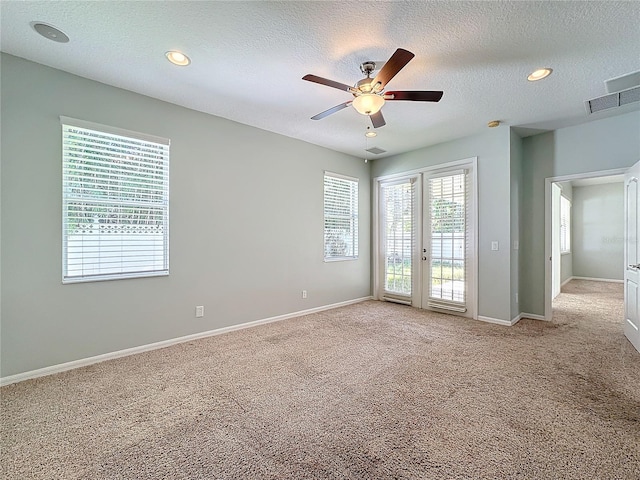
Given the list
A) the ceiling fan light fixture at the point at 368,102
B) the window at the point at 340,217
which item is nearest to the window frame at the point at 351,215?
the window at the point at 340,217

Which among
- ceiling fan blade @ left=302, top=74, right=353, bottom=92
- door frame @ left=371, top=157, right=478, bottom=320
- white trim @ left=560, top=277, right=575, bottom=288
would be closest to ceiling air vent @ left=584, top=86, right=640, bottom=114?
door frame @ left=371, top=157, right=478, bottom=320

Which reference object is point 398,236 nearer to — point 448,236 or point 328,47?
point 448,236

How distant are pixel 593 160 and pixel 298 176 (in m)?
4.15

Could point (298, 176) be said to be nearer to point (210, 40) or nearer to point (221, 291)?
point (221, 291)

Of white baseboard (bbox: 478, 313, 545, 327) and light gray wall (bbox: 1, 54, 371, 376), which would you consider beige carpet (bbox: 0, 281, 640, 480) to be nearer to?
light gray wall (bbox: 1, 54, 371, 376)

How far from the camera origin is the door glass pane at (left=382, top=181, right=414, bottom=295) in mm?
5242

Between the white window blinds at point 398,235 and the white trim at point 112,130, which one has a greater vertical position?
the white trim at point 112,130

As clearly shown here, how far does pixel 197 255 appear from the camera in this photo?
356cm

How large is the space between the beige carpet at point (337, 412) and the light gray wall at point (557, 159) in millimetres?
1182

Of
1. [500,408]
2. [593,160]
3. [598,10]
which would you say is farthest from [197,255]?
[593,160]

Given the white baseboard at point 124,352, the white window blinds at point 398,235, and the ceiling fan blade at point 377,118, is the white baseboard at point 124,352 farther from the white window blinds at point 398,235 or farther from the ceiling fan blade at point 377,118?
the ceiling fan blade at point 377,118

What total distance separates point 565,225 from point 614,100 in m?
5.87

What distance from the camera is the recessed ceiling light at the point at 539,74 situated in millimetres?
2631

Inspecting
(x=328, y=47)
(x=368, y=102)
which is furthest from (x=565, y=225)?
(x=328, y=47)
